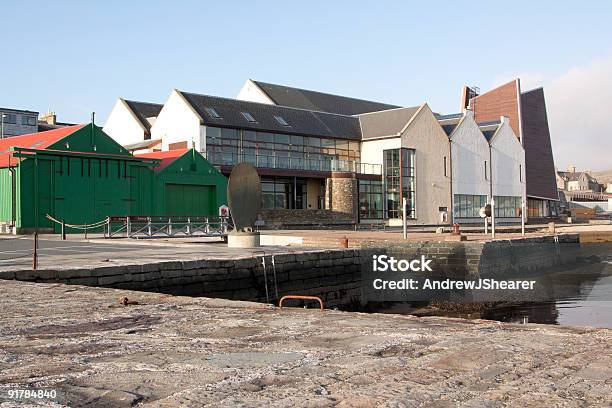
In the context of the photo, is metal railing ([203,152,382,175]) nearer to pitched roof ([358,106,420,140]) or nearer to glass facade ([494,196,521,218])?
pitched roof ([358,106,420,140])

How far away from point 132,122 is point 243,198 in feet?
112

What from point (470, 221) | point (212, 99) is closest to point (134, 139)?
point (212, 99)

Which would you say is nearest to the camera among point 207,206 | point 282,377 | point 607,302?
point 282,377

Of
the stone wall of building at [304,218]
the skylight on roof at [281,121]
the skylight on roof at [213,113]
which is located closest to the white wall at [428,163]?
the stone wall of building at [304,218]

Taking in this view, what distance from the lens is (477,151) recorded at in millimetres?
60875

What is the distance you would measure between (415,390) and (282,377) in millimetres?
1007

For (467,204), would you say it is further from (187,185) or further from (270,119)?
(187,185)

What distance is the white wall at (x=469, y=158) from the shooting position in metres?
57.8

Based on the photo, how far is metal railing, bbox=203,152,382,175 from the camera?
145 feet

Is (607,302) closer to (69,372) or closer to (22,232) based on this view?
(69,372)

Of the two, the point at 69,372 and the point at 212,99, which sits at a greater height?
the point at 212,99

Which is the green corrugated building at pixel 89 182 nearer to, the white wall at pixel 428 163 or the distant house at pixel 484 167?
the white wall at pixel 428 163

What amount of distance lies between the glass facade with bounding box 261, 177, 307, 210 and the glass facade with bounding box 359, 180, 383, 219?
4.63 meters

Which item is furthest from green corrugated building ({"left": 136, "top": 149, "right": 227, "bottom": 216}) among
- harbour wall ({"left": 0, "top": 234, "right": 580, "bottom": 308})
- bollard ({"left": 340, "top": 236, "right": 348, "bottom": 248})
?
harbour wall ({"left": 0, "top": 234, "right": 580, "bottom": 308})
